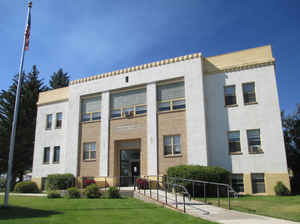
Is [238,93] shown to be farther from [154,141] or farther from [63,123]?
[63,123]

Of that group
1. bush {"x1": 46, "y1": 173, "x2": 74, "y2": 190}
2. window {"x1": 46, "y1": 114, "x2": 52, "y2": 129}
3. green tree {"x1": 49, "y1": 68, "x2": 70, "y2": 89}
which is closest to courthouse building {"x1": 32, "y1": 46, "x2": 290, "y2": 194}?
bush {"x1": 46, "y1": 173, "x2": 74, "y2": 190}

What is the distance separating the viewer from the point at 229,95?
2064 cm

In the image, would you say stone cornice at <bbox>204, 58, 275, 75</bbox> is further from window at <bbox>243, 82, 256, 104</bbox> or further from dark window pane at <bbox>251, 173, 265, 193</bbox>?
dark window pane at <bbox>251, 173, 265, 193</bbox>

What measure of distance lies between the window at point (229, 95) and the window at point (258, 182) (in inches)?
202

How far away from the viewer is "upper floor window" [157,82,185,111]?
21.5 m

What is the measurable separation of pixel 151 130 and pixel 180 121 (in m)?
2.36

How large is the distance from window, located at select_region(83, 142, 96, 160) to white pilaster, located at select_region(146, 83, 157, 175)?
5315 mm

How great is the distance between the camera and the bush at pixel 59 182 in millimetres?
22797

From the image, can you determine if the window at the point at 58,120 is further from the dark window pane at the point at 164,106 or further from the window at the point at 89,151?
the dark window pane at the point at 164,106

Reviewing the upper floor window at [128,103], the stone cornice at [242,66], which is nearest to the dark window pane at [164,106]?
the upper floor window at [128,103]

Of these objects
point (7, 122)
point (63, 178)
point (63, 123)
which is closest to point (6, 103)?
point (7, 122)

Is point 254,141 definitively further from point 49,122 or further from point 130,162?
point 49,122

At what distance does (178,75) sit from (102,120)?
7444mm

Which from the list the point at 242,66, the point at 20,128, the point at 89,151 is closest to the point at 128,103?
the point at 89,151
